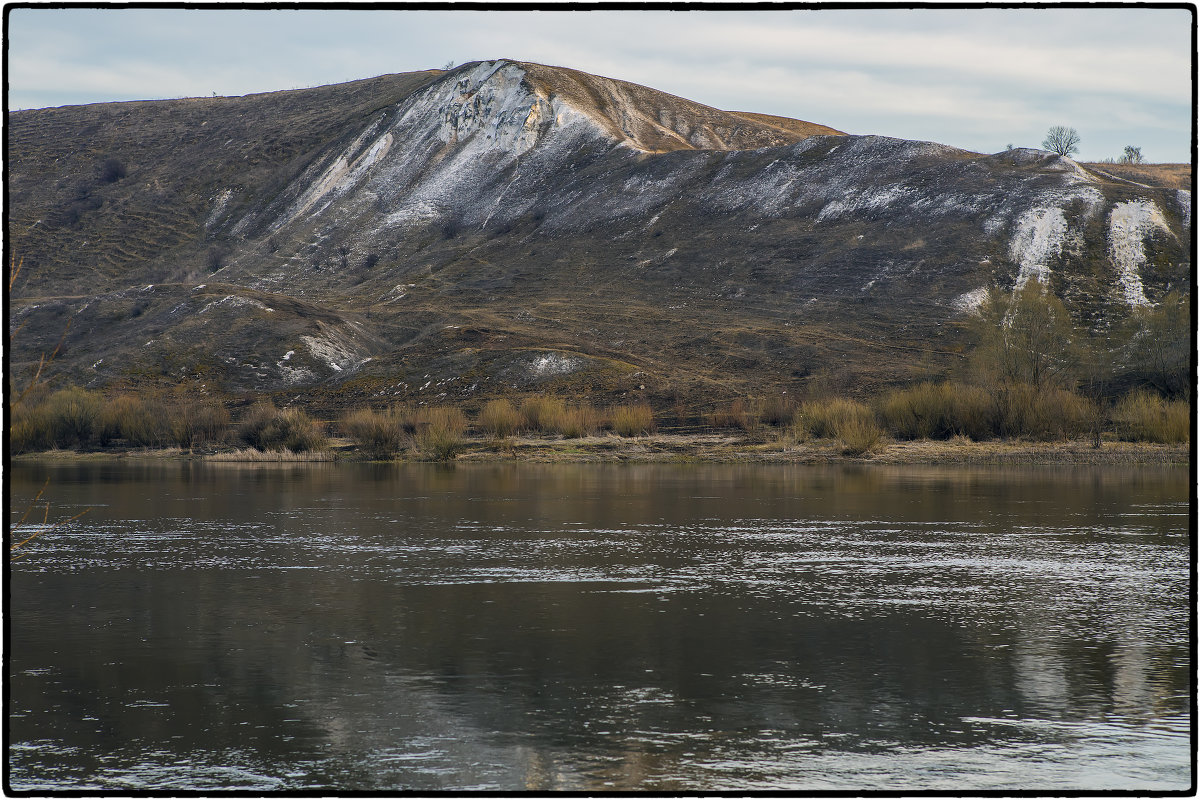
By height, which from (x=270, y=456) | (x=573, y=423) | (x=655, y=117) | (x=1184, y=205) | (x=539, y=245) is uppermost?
(x=655, y=117)

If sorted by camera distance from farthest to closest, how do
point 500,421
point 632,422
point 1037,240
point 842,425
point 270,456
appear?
point 1037,240
point 500,421
point 632,422
point 270,456
point 842,425

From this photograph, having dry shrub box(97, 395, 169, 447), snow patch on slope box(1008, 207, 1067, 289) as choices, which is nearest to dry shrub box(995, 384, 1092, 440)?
snow patch on slope box(1008, 207, 1067, 289)

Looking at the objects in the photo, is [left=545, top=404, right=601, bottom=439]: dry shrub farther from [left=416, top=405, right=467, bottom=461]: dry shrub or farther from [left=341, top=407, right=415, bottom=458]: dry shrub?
[left=341, top=407, right=415, bottom=458]: dry shrub

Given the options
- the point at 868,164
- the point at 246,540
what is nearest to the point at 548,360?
the point at 868,164

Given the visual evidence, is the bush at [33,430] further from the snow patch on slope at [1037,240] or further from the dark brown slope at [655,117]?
the dark brown slope at [655,117]

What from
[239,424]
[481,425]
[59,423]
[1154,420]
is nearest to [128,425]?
[59,423]

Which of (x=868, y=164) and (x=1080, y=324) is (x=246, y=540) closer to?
(x=1080, y=324)

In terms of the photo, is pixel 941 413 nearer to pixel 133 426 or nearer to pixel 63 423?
pixel 133 426

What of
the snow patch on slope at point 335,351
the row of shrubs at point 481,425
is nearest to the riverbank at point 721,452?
the row of shrubs at point 481,425
